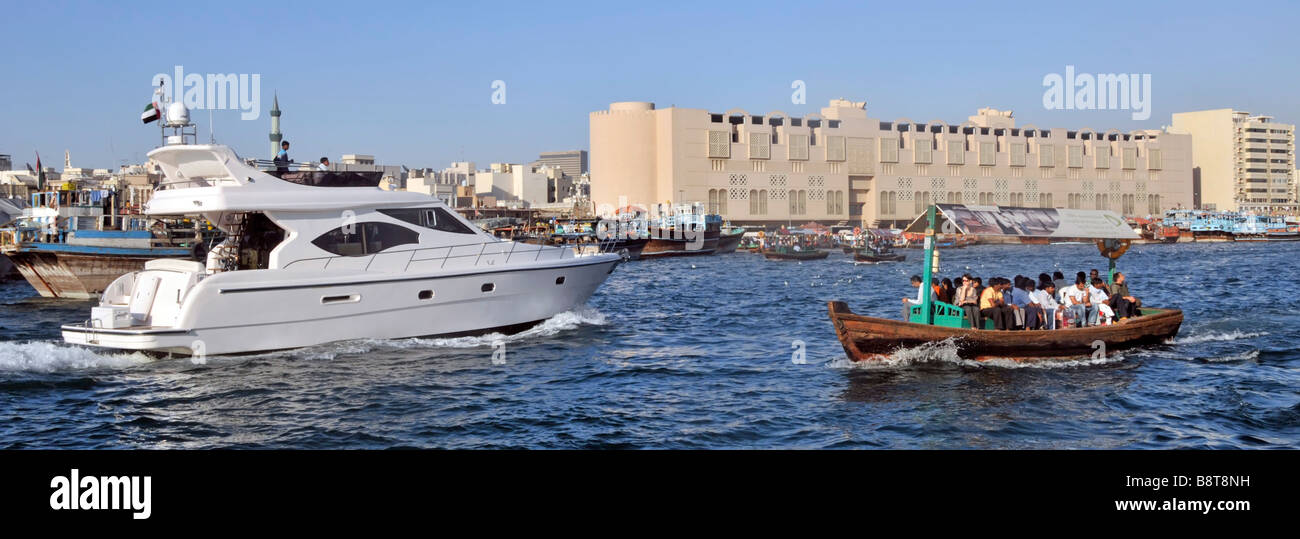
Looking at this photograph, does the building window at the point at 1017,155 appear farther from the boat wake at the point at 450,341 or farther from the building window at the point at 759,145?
the boat wake at the point at 450,341

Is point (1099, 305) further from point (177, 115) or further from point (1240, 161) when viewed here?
point (1240, 161)

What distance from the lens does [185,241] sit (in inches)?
1481

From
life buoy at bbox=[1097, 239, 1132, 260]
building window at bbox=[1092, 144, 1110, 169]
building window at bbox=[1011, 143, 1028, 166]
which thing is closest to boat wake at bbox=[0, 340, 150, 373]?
life buoy at bbox=[1097, 239, 1132, 260]

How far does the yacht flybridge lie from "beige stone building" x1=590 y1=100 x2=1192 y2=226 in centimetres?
9485

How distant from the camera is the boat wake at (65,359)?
56.4 feet

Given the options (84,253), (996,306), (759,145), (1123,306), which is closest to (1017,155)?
(759,145)

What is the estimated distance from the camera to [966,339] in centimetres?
1712

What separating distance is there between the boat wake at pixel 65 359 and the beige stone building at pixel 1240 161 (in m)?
185

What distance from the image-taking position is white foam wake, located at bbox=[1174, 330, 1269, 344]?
21844mm

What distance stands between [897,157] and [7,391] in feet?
402

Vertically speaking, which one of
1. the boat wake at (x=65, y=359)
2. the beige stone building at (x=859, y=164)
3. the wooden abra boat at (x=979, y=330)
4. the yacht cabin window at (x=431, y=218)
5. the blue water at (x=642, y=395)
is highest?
the beige stone building at (x=859, y=164)

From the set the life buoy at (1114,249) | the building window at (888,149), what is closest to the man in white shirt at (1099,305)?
the life buoy at (1114,249)
